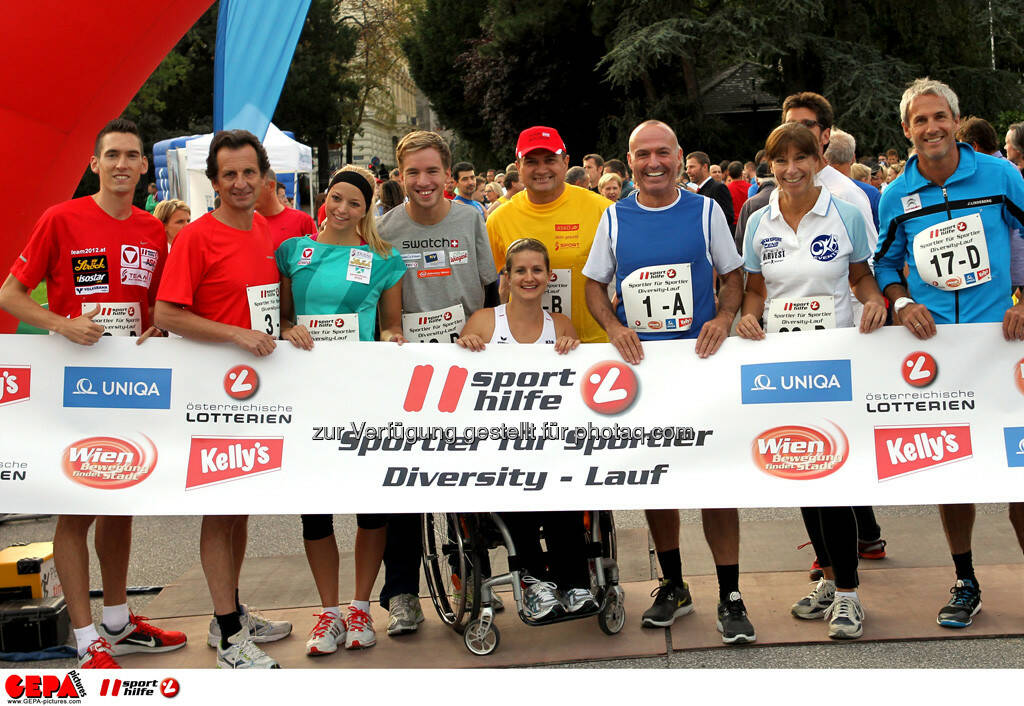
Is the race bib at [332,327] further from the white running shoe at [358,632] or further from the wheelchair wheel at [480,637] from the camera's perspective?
the wheelchair wheel at [480,637]

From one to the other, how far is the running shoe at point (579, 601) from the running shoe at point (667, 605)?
357mm

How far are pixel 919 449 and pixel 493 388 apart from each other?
172 cm

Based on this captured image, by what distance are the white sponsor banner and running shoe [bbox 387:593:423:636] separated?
79 centimetres

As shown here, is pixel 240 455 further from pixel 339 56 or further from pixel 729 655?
pixel 339 56

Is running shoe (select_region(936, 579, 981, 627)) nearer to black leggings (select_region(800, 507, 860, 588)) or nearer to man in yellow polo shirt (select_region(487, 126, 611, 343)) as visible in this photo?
black leggings (select_region(800, 507, 860, 588))

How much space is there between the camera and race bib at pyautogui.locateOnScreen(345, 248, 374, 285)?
4.52m

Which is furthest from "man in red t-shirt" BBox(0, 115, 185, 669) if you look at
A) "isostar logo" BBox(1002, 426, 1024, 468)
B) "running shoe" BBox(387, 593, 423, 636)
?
"isostar logo" BBox(1002, 426, 1024, 468)

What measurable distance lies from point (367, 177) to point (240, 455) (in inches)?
52.3

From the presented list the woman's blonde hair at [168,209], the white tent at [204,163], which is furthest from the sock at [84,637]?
the white tent at [204,163]

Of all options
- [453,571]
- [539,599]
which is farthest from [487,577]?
[539,599]

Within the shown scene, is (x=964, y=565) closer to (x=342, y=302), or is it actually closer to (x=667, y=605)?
(x=667, y=605)

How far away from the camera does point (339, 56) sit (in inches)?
1778

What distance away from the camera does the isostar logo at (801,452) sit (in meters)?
4.27
